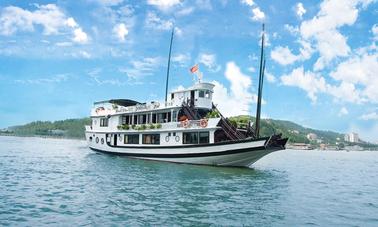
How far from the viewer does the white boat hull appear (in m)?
26.0

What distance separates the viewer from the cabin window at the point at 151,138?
32.2 metres

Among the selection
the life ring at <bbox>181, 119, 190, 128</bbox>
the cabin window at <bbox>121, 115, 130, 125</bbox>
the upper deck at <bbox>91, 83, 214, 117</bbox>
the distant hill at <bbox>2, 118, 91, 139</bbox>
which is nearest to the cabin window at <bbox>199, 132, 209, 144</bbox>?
the life ring at <bbox>181, 119, 190, 128</bbox>

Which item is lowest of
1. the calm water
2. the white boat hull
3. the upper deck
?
the calm water

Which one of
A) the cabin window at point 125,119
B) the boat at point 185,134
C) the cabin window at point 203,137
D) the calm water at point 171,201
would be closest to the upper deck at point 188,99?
the boat at point 185,134

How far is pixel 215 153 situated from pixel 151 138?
24.8 ft

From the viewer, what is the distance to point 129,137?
3550 cm

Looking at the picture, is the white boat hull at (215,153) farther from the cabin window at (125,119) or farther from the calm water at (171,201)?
the cabin window at (125,119)

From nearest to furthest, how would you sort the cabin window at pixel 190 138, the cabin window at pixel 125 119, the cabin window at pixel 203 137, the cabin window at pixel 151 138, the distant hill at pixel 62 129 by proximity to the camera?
1. the cabin window at pixel 203 137
2. the cabin window at pixel 190 138
3. the cabin window at pixel 151 138
4. the cabin window at pixel 125 119
5. the distant hill at pixel 62 129

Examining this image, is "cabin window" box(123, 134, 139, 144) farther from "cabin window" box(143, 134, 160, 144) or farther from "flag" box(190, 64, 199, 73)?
"flag" box(190, 64, 199, 73)

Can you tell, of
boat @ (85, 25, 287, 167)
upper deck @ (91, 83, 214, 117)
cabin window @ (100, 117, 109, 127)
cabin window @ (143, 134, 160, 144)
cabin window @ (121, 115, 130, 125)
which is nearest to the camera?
boat @ (85, 25, 287, 167)

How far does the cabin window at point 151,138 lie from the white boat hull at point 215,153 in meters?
0.57

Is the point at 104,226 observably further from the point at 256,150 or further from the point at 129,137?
the point at 129,137

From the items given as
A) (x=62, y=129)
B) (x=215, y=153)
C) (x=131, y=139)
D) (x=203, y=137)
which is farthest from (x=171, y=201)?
(x=62, y=129)

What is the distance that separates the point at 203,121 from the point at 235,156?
3.50 m
